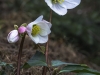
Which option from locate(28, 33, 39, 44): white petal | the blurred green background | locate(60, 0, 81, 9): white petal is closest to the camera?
locate(28, 33, 39, 44): white petal

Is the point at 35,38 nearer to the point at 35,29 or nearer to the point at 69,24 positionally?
the point at 35,29

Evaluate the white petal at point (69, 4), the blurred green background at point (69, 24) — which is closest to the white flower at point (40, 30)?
the white petal at point (69, 4)

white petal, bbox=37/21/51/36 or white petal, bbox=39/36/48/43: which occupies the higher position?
white petal, bbox=37/21/51/36

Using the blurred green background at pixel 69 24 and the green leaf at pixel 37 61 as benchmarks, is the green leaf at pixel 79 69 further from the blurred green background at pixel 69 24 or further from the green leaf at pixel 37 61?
the blurred green background at pixel 69 24

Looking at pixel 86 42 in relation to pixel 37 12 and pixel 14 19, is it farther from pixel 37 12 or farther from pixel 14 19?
pixel 14 19

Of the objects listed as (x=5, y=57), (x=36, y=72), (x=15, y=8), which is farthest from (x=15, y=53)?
(x=15, y=8)

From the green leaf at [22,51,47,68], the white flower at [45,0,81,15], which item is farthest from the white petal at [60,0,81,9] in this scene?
the green leaf at [22,51,47,68]

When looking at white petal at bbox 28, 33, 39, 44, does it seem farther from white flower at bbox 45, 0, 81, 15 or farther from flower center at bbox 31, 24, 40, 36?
white flower at bbox 45, 0, 81, 15

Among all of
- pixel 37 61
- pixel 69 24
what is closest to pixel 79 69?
pixel 37 61

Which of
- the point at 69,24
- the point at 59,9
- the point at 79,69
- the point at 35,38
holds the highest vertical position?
the point at 69,24

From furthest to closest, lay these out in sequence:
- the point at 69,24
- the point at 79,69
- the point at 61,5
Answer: the point at 69,24 < the point at 61,5 < the point at 79,69

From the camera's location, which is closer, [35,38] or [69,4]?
[35,38]
